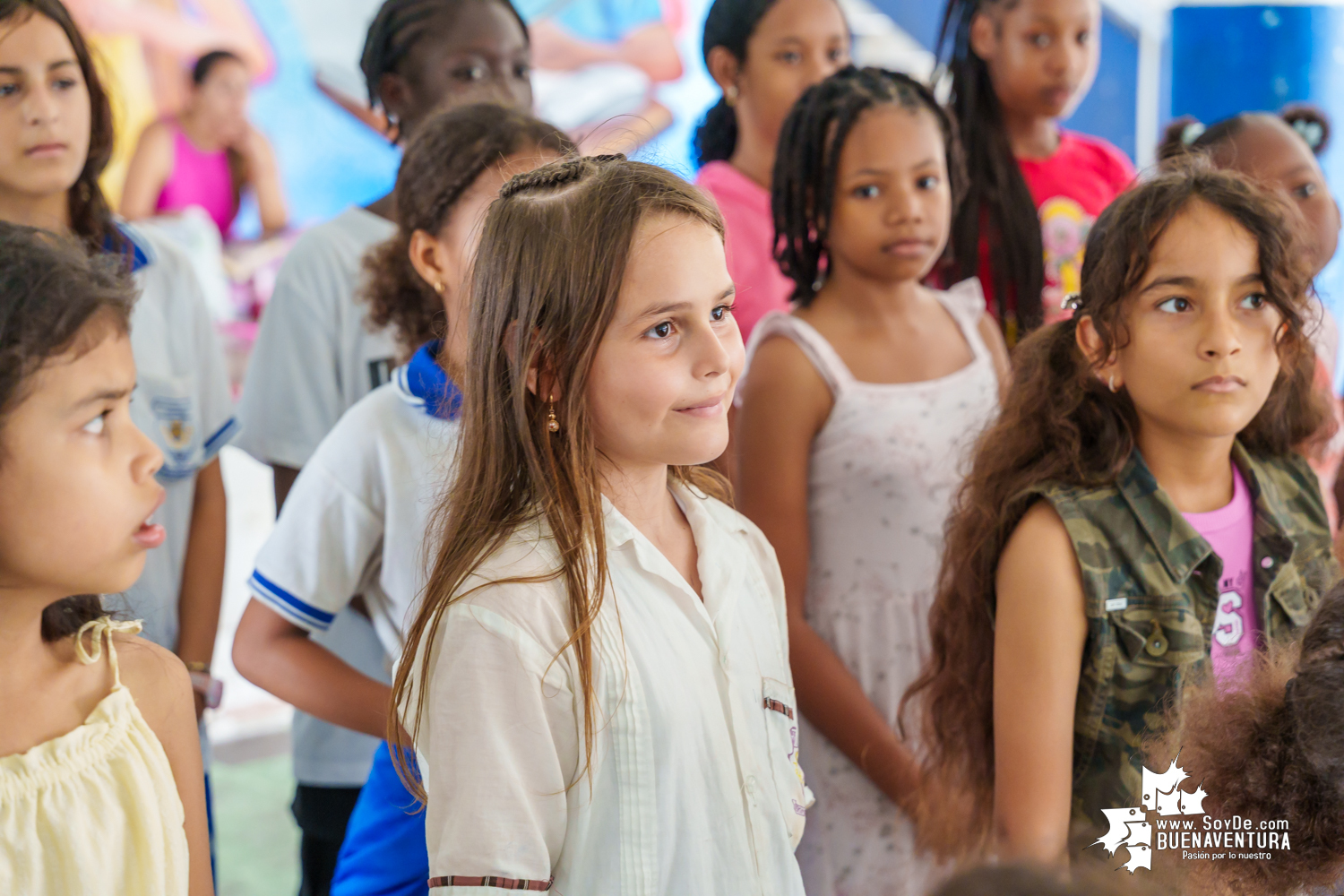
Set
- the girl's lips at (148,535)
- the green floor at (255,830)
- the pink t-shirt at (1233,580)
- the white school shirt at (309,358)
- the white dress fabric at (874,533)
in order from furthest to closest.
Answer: the green floor at (255,830), the white school shirt at (309,358), the white dress fabric at (874,533), the pink t-shirt at (1233,580), the girl's lips at (148,535)

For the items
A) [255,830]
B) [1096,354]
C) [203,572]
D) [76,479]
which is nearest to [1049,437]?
[1096,354]

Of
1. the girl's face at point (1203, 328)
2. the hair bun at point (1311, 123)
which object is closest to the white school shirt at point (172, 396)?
the girl's face at point (1203, 328)

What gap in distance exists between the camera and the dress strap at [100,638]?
37.4 inches

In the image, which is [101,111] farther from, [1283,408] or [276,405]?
[1283,408]

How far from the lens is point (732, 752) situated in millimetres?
978

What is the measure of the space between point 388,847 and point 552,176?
72cm

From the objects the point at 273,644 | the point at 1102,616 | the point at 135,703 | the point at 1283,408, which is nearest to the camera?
the point at 135,703

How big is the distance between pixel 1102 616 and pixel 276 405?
1.19 meters

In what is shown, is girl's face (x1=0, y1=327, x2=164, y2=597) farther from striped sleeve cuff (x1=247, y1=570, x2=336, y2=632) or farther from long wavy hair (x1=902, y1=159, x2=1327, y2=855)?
long wavy hair (x1=902, y1=159, x2=1327, y2=855)

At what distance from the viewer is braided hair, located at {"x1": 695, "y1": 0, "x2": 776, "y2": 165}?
86.0 inches

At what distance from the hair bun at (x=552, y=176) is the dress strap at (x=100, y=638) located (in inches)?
19.4

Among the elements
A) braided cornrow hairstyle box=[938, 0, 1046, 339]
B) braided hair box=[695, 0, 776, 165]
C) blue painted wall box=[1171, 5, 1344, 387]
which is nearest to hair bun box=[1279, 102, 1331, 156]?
blue painted wall box=[1171, 5, 1344, 387]

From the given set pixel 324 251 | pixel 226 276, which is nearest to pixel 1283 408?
pixel 324 251

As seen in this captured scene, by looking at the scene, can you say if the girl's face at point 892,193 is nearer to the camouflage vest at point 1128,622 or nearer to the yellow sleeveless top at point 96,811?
the camouflage vest at point 1128,622
